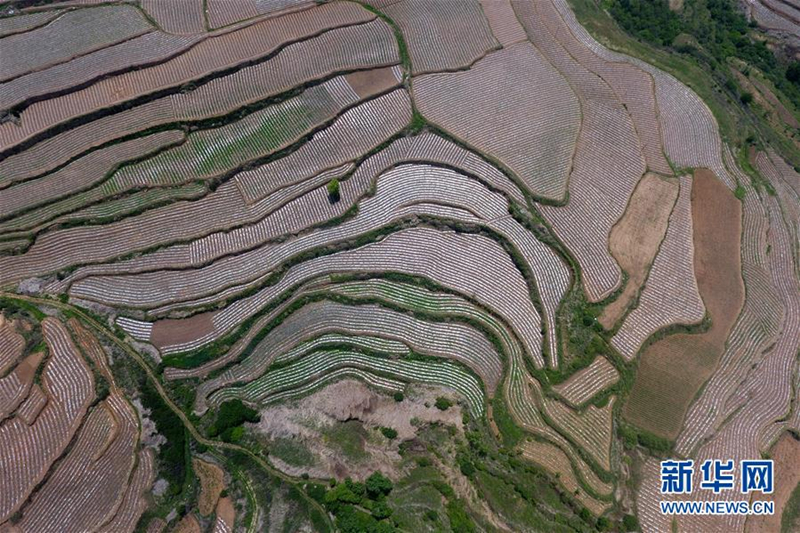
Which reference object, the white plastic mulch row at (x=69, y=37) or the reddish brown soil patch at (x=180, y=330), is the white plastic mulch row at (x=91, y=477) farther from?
the white plastic mulch row at (x=69, y=37)

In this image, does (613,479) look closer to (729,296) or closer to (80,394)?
(729,296)

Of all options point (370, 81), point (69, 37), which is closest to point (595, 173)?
point (370, 81)

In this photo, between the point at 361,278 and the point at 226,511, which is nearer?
the point at 226,511

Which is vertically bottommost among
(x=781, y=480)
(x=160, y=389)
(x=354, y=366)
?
(x=781, y=480)

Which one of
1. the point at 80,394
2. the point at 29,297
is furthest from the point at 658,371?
the point at 29,297

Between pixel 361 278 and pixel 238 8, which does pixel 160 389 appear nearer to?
pixel 361 278

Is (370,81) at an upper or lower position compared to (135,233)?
upper
